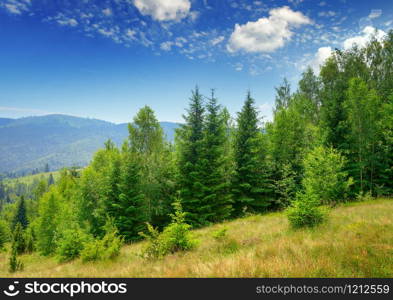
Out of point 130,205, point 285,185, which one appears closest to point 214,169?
point 285,185

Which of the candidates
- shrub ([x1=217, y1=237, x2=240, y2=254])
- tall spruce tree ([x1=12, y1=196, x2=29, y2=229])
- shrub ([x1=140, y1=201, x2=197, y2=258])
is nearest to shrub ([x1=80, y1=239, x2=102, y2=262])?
shrub ([x1=140, y1=201, x2=197, y2=258])

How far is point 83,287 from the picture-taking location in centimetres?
453

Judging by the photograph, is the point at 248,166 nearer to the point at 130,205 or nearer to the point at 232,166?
the point at 232,166

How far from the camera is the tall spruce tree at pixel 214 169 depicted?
1997 cm

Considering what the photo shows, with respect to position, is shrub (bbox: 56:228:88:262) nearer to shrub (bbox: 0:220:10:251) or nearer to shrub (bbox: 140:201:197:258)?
shrub (bbox: 140:201:197:258)

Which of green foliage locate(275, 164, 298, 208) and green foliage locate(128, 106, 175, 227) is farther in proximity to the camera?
green foliage locate(128, 106, 175, 227)

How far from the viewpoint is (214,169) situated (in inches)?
816

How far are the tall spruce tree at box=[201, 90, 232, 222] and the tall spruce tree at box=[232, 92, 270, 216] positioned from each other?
129cm

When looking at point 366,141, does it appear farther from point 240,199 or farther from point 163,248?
point 163,248

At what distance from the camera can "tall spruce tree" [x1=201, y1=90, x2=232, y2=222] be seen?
20.0 metres

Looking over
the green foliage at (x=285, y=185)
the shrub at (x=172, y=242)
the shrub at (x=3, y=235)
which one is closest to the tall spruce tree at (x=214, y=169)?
the green foliage at (x=285, y=185)

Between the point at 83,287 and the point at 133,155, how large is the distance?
20.3 meters

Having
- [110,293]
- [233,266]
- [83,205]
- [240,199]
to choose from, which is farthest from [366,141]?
[83,205]

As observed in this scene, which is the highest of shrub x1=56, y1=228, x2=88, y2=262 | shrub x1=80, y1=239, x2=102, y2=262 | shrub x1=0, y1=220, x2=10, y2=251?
shrub x1=80, y1=239, x2=102, y2=262
